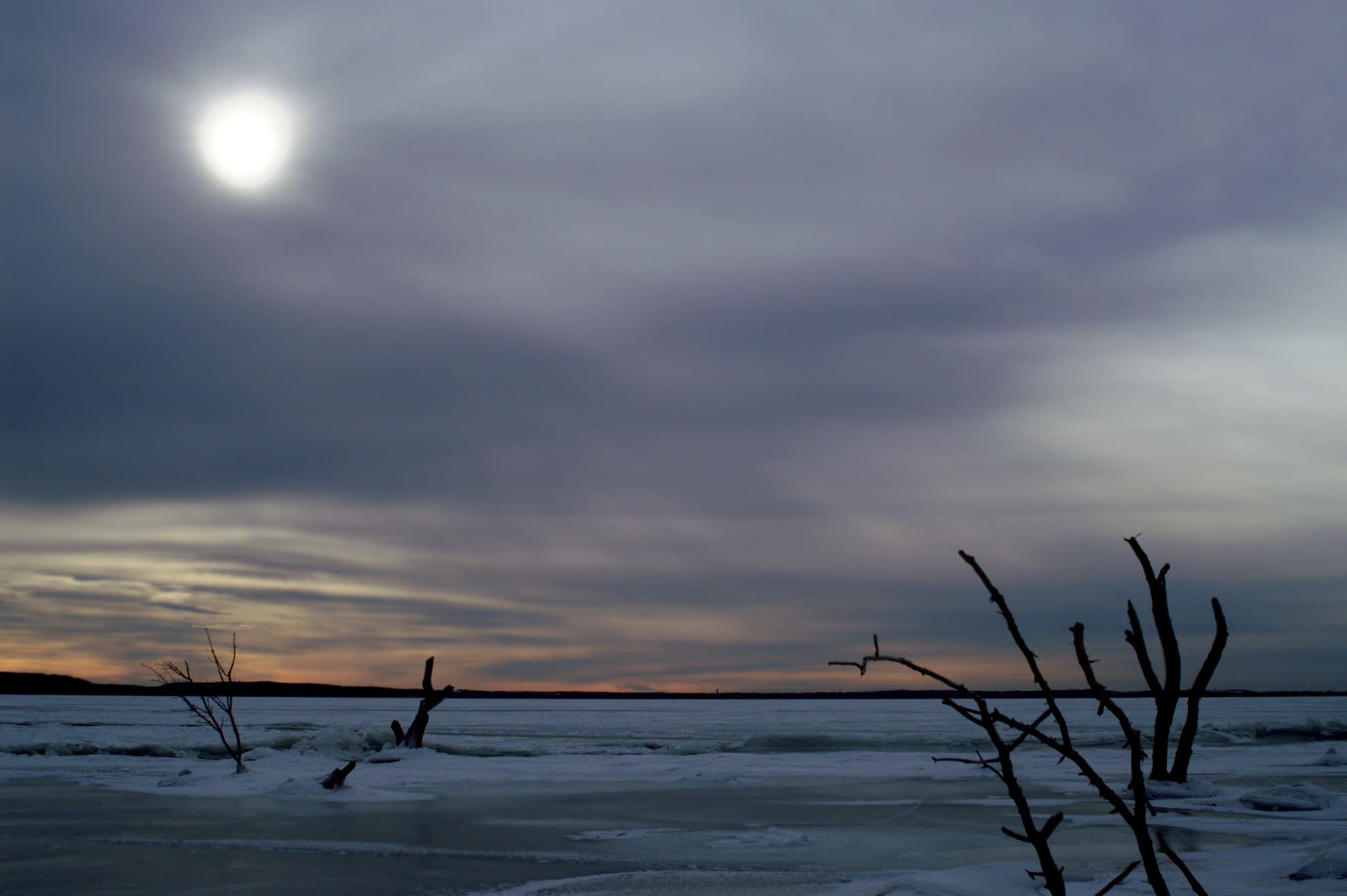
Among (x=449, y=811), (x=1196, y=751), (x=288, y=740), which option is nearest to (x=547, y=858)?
(x=449, y=811)

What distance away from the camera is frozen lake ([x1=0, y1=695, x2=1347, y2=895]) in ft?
35.2

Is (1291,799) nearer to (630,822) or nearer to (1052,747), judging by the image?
(630,822)

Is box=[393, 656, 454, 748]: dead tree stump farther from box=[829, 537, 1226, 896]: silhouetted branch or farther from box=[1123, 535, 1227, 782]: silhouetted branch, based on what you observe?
box=[829, 537, 1226, 896]: silhouetted branch

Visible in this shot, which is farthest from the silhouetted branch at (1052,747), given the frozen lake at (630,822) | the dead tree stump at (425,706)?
the dead tree stump at (425,706)

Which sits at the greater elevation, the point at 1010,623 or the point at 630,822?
the point at 1010,623

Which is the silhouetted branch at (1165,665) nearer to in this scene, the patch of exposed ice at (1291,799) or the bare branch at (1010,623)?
the patch of exposed ice at (1291,799)

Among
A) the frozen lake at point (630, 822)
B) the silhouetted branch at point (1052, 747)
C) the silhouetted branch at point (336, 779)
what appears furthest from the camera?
the silhouetted branch at point (336, 779)

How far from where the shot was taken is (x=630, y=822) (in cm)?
1596

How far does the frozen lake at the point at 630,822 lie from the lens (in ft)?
35.2

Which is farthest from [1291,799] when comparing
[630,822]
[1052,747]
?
[1052,747]

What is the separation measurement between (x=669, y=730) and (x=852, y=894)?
150ft

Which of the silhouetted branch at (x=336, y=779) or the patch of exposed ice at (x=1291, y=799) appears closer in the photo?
the patch of exposed ice at (x=1291, y=799)

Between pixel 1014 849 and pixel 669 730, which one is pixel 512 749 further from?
pixel 1014 849

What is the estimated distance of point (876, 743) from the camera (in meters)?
39.8
